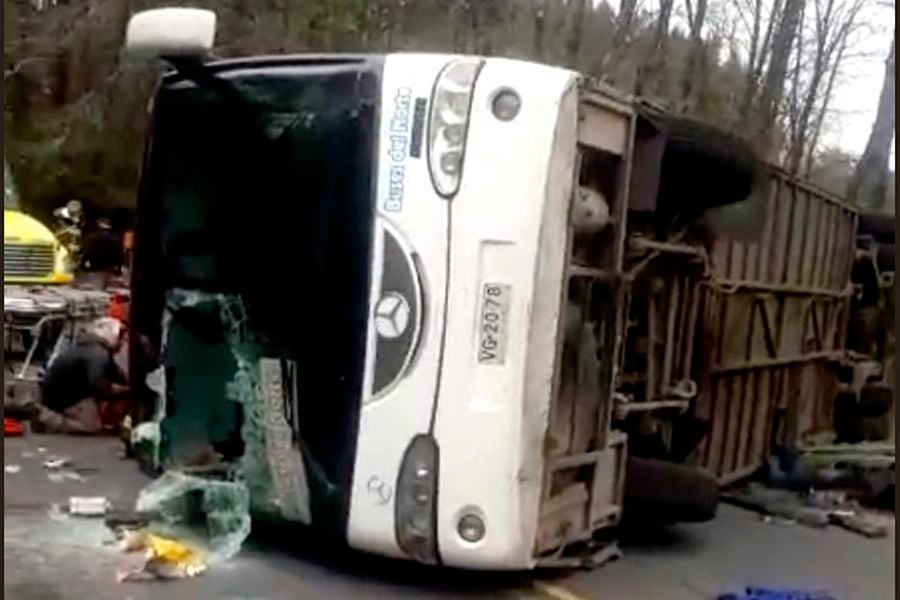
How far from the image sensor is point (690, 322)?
246 inches

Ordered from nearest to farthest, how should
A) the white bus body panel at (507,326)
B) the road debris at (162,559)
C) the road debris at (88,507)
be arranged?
the white bus body panel at (507,326)
the road debris at (162,559)
the road debris at (88,507)

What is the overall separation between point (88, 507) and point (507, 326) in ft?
7.10

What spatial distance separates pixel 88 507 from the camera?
5742mm

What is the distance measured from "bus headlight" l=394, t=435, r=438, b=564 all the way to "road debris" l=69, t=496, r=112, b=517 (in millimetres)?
1620

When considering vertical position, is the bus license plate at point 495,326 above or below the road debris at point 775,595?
above

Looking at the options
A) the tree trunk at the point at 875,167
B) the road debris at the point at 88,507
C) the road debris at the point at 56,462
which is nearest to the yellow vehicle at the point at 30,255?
the road debris at the point at 56,462

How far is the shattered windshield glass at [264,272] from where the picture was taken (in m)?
4.79

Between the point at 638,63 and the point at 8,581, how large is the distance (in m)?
13.4

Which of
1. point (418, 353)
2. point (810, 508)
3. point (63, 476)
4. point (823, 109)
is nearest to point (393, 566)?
point (418, 353)

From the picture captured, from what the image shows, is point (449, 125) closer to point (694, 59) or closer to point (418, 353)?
point (418, 353)

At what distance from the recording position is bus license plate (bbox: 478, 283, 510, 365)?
4.52 metres

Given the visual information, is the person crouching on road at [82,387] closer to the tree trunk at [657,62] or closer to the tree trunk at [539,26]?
the tree trunk at [539,26]

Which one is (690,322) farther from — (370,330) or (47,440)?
(47,440)

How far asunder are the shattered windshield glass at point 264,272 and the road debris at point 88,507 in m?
0.39
